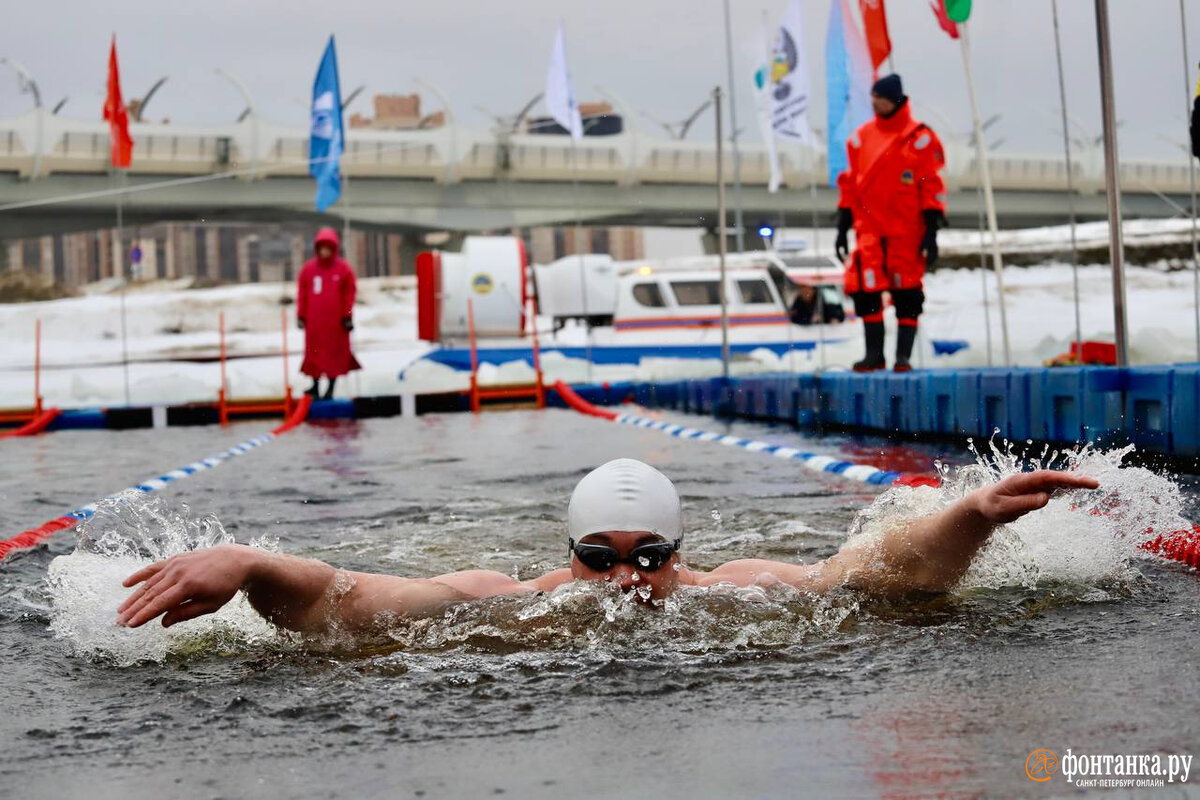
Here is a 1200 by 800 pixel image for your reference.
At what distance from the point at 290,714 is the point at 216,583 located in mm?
427

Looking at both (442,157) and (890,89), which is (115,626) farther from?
(442,157)

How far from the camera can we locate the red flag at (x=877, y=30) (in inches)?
595

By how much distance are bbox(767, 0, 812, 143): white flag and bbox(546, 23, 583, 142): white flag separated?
4.01 meters

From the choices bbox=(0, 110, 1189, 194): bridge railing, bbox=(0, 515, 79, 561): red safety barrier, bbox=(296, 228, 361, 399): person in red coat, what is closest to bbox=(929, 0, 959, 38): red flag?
bbox=(296, 228, 361, 399): person in red coat

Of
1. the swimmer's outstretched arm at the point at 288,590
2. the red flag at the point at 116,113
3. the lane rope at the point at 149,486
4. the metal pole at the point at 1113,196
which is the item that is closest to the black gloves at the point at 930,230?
the metal pole at the point at 1113,196

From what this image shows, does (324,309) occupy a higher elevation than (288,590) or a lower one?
higher

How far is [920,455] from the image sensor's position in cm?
922

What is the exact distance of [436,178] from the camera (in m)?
47.7

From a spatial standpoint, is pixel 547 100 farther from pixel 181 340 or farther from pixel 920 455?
pixel 181 340

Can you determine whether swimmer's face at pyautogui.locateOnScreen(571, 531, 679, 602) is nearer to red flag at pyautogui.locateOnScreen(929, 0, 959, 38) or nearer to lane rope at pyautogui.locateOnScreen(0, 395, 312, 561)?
lane rope at pyautogui.locateOnScreen(0, 395, 312, 561)

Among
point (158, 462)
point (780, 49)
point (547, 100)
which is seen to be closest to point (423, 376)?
point (547, 100)

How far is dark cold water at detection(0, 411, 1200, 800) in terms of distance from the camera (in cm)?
246

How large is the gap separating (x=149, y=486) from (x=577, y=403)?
10620 mm

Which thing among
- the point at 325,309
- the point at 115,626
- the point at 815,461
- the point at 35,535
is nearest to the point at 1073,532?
the point at 115,626
